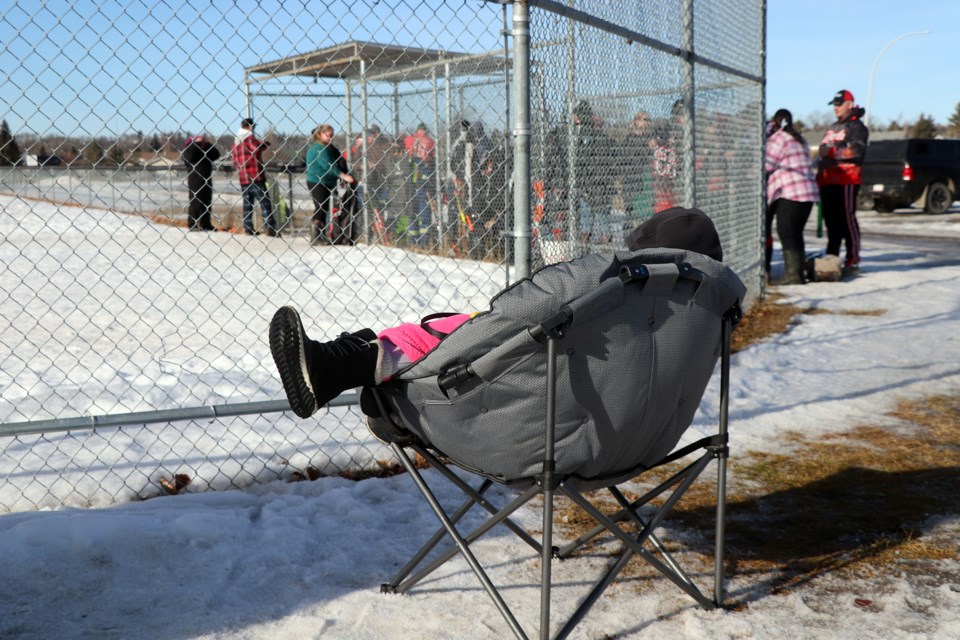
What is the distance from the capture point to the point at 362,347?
8.67 ft

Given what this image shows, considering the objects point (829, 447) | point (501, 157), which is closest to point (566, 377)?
point (829, 447)

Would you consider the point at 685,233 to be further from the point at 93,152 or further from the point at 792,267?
the point at 792,267

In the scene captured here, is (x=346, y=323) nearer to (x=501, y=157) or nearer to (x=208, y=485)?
(x=501, y=157)

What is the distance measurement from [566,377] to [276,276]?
8.78m

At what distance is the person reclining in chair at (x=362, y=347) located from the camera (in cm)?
251

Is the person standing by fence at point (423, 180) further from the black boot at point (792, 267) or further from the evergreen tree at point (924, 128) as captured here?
the evergreen tree at point (924, 128)

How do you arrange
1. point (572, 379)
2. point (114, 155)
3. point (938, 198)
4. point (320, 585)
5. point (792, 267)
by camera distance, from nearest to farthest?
1. point (572, 379)
2. point (320, 585)
3. point (114, 155)
4. point (792, 267)
5. point (938, 198)

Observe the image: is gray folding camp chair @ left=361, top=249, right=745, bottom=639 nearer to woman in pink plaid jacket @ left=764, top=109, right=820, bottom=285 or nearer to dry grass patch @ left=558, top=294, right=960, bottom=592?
dry grass patch @ left=558, top=294, right=960, bottom=592

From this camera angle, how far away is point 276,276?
10.8 m

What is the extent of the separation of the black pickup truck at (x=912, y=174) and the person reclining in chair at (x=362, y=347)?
70.4ft

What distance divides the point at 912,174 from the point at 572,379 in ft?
73.9

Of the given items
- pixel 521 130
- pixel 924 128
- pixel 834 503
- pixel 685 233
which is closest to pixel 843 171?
pixel 834 503

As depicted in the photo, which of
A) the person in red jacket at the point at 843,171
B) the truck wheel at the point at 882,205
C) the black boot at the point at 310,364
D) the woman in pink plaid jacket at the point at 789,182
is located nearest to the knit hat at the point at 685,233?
the black boot at the point at 310,364

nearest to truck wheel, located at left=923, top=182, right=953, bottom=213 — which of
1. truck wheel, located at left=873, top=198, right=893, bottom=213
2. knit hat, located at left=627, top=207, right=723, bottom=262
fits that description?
truck wheel, located at left=873, top=198, right=893, bottom=213
